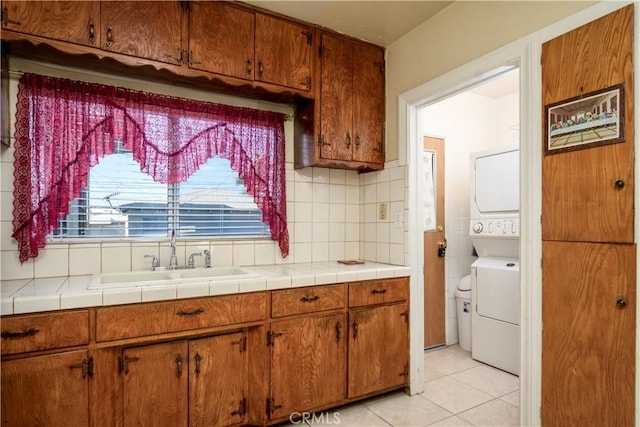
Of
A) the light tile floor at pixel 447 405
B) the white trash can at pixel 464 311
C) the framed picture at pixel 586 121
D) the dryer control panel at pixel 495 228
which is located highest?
the framed picture at pixel 586 121

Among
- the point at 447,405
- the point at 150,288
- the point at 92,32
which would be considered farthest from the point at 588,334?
the point at 92,32

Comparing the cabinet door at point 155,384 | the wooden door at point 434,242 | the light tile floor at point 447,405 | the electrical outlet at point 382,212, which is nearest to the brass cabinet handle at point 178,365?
the cabinet door at point 155,384

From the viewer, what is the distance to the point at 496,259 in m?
3.10

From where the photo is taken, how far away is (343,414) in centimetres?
224

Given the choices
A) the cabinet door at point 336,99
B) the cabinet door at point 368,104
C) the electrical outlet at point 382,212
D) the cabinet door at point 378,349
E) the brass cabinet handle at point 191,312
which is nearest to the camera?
the brass cabinet handle at point 191,312

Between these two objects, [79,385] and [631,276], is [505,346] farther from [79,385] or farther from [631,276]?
[79,385]

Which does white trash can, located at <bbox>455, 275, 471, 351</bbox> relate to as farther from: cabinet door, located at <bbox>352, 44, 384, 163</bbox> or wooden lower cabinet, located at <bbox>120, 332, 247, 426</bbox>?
wooden lower cabinet, located at <bbox>120, 332, 247, 426</bbox>

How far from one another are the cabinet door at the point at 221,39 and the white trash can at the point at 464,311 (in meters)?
2.64

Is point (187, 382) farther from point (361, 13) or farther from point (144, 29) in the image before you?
point (361, 13)

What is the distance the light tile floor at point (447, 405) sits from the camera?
2148mm

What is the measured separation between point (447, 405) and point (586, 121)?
1.86 metres

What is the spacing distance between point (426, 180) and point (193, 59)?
2243mm

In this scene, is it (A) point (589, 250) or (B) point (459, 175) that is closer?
(A) point (589, 250)

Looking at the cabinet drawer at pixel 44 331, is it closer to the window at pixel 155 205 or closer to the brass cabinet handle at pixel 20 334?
the brass cabinet handle at pixel 20 334
